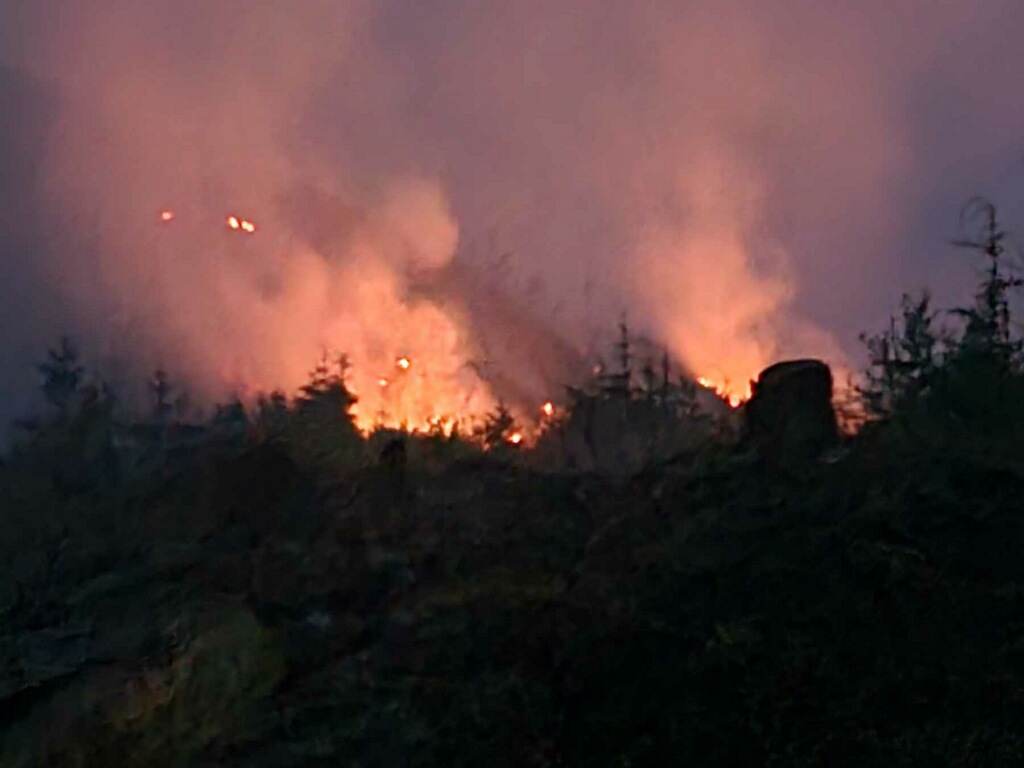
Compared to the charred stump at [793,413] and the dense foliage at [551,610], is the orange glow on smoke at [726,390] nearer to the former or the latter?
the dense foliage at [551,610]

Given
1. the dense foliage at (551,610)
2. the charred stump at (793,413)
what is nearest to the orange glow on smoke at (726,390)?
the dense foliage at (551,610)

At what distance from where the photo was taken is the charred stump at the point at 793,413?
1458 centimetres

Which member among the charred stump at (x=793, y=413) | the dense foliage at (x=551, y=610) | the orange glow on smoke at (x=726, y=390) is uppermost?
the orange glow on smoke at (x=726, y=390)

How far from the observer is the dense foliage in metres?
11.4

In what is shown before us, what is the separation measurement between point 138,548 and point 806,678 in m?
8.29

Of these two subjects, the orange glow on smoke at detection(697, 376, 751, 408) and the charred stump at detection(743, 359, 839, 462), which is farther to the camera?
the orange glow on smoke at detection(697, 376, 751, 408)

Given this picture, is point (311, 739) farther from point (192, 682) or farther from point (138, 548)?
point (138, 548)

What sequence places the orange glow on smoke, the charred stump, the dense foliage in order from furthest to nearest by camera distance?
the orange glow on smoke
the charred stump
the dense foliage

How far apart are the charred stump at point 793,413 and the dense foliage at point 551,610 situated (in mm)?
185

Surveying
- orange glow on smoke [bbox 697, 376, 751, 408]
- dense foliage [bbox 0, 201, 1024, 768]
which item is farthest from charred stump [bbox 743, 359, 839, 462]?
orange glow on smoke [bbox 697, 376, 751, 408]

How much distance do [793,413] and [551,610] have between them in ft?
12.4

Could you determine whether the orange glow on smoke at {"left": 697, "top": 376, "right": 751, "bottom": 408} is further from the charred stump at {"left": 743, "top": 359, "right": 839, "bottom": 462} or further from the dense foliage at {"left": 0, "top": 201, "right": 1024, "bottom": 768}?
the charred stump at {"left": 743, "top": 359, "right": 839, "bottom": 462}

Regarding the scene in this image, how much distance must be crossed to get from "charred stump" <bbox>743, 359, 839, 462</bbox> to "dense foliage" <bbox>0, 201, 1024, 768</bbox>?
19 centimetres

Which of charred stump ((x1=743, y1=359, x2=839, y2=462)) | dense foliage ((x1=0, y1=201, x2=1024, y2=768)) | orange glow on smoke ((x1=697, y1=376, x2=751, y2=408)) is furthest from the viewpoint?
orange glow on smoke ((x1=697, y1=376, x2=751, y2=408))
